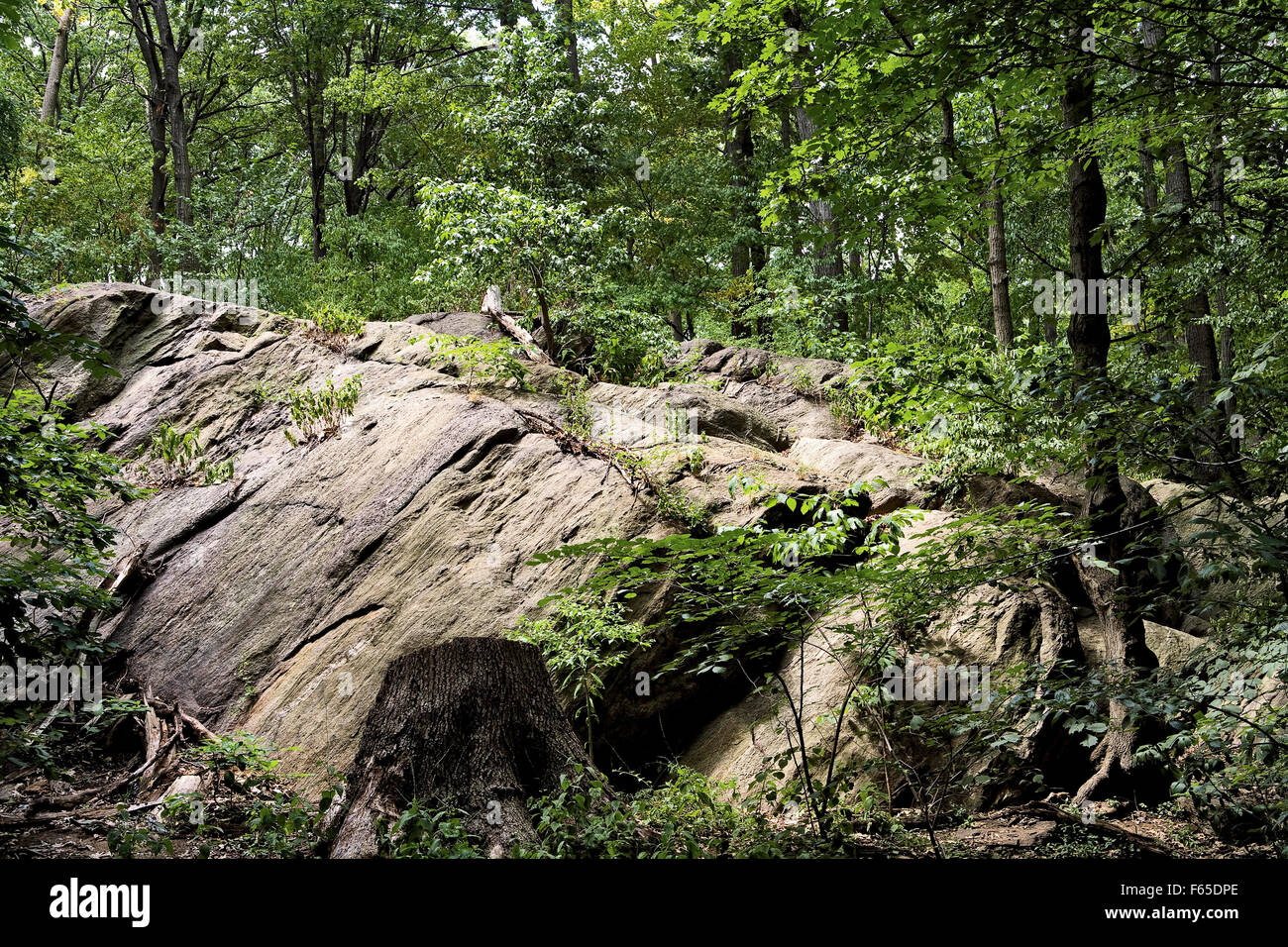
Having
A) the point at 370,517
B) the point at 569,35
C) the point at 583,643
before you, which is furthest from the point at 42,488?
the point at 569,35

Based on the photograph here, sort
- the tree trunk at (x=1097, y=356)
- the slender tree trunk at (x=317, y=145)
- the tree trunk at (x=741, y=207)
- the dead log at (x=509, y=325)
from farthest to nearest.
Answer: the slender tree trunk at (x=317, y=145), the tree trunk at (x=741, y=207), the dead log at (x=509, y=325), the tree trunk at (x=1097, y=356)

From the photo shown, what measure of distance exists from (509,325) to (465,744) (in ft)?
28.9

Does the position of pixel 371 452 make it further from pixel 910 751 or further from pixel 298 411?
pixel 910 751

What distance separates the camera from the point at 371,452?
30.2 feet

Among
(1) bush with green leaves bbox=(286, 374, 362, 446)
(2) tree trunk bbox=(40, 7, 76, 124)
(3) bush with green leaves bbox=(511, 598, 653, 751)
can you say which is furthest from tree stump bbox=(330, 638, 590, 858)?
(2) tree trunk bbox=(40, 7, 76, 124)

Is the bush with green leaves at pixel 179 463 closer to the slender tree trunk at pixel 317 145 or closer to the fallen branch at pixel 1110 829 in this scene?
the fallen branch at pixel 1110 829

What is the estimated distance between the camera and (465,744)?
4.66 m

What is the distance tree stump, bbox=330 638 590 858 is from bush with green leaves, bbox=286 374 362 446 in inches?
231

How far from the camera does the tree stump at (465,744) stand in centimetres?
441

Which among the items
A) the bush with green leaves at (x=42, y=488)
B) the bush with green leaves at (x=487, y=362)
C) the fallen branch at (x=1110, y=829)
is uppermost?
the bush with green leaves at (x=487, y=362)

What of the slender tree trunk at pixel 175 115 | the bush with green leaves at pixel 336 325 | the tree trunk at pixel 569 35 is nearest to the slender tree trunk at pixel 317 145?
the slender tree trunk at pixel 175 115

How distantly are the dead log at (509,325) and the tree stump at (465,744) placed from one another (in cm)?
648

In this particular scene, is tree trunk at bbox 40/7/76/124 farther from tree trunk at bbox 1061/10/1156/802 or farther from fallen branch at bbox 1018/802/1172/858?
fallen branch at bbox 1018/802/1172/858
